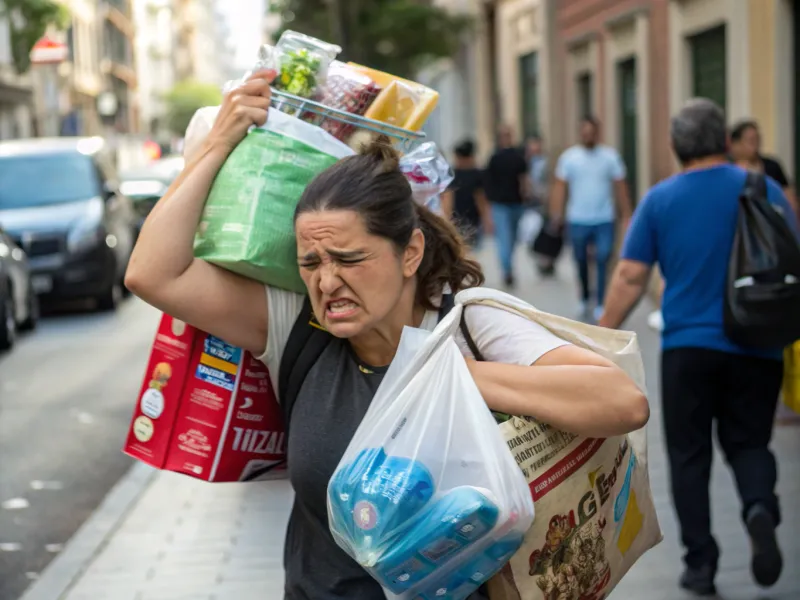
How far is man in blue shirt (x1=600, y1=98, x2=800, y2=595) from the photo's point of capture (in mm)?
4816

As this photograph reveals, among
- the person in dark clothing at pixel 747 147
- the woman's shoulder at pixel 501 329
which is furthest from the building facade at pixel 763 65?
the woman's shoulder at pixel 501 329

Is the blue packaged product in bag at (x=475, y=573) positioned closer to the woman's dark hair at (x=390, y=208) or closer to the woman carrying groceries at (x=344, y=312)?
the woman carrying groceries at (x=344, y=312)

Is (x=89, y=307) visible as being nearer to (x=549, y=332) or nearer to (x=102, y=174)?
(x=102, y=174)

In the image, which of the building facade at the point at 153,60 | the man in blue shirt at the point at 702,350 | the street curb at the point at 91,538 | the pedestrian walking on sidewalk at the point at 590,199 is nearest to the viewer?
the man in blue shirt at the point at 702,350

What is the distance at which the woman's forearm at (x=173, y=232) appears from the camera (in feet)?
8.39

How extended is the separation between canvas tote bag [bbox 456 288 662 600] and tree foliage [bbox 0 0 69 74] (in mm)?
25414

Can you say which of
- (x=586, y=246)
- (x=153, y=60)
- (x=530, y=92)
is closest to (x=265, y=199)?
(x=586, y=246)

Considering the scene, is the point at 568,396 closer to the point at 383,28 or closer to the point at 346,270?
the point at 346,270

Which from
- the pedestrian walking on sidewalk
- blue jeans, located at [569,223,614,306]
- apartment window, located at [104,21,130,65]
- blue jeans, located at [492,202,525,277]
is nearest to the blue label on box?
the pedestrian walking on sidewalk

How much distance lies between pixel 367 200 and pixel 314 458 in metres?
0.47

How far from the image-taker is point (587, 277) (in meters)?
12.3

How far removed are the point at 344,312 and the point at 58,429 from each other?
269 inches

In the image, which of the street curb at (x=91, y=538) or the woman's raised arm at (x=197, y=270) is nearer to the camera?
the woman's raised arm at (x=197, y=270)

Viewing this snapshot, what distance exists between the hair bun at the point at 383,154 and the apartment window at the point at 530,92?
21670 millimetres
